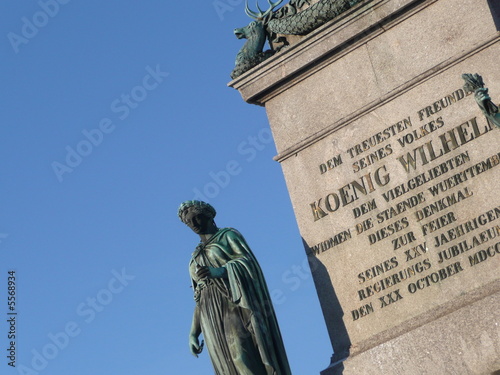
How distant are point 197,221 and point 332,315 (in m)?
2.30

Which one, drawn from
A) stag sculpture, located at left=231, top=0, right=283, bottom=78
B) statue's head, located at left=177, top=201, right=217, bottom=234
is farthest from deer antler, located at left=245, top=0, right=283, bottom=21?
statue's head, located at left=177, top=201, right=217, bottom=234

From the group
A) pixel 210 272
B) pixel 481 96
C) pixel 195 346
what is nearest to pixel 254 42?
pixel 210 272

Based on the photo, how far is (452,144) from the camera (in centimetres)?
1414

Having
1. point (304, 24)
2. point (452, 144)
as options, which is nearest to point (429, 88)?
point (452, 144)

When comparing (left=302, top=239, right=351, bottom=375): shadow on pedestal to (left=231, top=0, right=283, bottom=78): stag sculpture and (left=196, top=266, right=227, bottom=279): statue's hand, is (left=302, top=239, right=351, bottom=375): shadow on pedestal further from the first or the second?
(left=231, top=0, right=283, bottom=78): stag sculpture

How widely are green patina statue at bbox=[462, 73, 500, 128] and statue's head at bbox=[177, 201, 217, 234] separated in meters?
4.03

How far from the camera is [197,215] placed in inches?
605

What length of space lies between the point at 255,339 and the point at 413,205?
263 cm

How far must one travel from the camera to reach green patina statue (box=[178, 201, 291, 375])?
46.7 feet

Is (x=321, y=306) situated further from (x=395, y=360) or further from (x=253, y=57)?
(x=253, y=57)

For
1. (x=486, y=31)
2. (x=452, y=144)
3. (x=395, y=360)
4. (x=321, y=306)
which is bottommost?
(x=395, y=360)

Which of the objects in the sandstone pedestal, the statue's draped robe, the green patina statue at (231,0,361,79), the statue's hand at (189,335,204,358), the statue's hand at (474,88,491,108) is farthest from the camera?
the green patina statue at (231,0,361,79)

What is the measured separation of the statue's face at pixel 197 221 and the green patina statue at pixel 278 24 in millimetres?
2151

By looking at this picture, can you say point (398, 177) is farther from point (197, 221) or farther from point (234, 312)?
point (197, 221)
